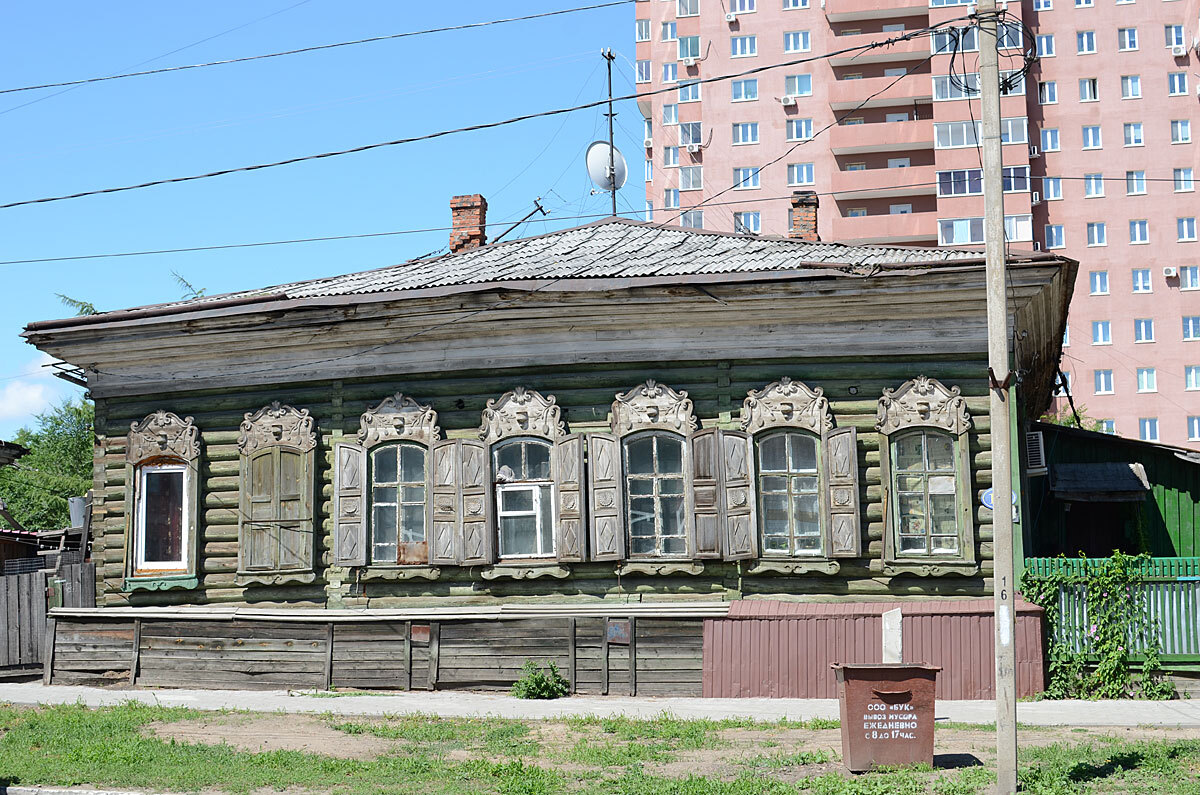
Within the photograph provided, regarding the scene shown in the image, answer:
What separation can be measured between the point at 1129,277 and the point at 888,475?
45.2 meters

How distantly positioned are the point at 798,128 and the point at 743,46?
17.9ft

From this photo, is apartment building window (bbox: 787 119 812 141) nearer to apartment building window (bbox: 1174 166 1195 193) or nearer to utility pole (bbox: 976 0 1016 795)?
apartment building window (bbox: 1174 166 1195 193)

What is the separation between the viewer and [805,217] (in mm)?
18672

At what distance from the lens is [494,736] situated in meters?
11.1

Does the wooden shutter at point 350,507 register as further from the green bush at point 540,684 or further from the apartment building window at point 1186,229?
the apartment building window at point 1186,229

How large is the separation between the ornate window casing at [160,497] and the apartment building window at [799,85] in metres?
49.4

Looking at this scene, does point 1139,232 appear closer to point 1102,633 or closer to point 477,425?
point 1102,633

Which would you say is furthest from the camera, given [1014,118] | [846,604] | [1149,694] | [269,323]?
[1014,118]

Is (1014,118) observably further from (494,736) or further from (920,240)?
(494,736)

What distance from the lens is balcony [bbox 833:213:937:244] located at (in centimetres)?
5494

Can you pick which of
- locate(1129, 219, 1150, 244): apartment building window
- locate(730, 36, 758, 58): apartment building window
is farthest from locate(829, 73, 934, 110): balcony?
locate(1129, 219, 1150, 244): apartment building window

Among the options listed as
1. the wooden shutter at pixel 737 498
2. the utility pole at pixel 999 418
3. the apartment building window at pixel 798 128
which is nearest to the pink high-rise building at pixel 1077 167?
the apartment building window at pixel 798 128

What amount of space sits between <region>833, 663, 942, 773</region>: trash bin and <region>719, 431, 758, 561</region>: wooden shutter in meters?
4.93

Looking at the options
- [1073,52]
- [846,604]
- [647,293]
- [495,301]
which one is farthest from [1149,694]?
[1073,52]
